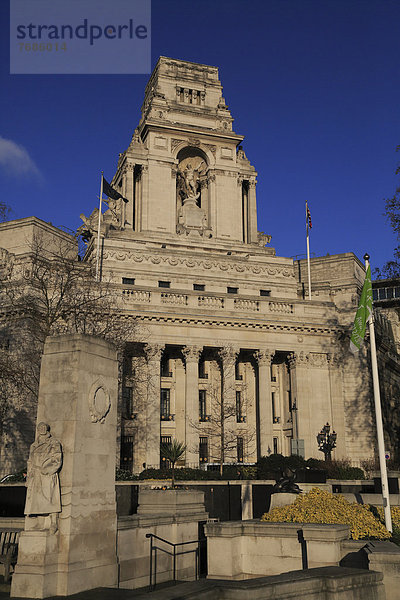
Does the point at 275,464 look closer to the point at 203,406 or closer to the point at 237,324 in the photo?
the point at 203,406

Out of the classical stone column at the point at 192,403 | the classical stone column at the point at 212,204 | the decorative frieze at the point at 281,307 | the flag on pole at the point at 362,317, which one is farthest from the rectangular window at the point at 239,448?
the flag on pole at the point at 362,317

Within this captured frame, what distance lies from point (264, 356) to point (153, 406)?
11.8m

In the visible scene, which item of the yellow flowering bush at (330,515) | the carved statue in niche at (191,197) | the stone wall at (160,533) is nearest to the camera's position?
the stone wall at (160,533)

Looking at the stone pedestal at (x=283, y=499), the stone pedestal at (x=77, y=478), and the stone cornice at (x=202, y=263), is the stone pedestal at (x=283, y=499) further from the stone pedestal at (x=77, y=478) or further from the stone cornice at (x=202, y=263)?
the stone cornice at (x=202, y=263)

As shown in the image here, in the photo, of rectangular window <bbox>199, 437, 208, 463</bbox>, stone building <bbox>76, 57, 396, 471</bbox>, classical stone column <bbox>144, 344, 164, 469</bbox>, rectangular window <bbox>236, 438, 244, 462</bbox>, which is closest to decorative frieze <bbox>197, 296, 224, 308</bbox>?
stone building <bbox>76, 57, 396, 471</bbox>

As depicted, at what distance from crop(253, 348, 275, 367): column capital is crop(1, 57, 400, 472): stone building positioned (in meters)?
0.14

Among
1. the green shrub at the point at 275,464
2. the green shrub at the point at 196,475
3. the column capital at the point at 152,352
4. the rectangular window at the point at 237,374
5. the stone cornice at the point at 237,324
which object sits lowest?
the green shrub at the point at 196,475

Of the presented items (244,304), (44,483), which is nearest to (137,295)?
(244,304)

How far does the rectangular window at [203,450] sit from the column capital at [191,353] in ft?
25.2

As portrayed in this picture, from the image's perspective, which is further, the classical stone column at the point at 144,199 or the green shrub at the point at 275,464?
the classical stone column at the point at 144,199

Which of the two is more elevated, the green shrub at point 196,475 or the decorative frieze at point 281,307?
the decorative frieze at point 281,307

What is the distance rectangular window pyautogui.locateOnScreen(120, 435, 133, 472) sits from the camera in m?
54.1

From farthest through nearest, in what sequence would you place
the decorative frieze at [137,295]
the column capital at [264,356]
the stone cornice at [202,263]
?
the stone cornice at [202,263]
the column capital at [264,356]
the decorative frieze at [137,295]

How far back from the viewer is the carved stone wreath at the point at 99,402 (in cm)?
1469
